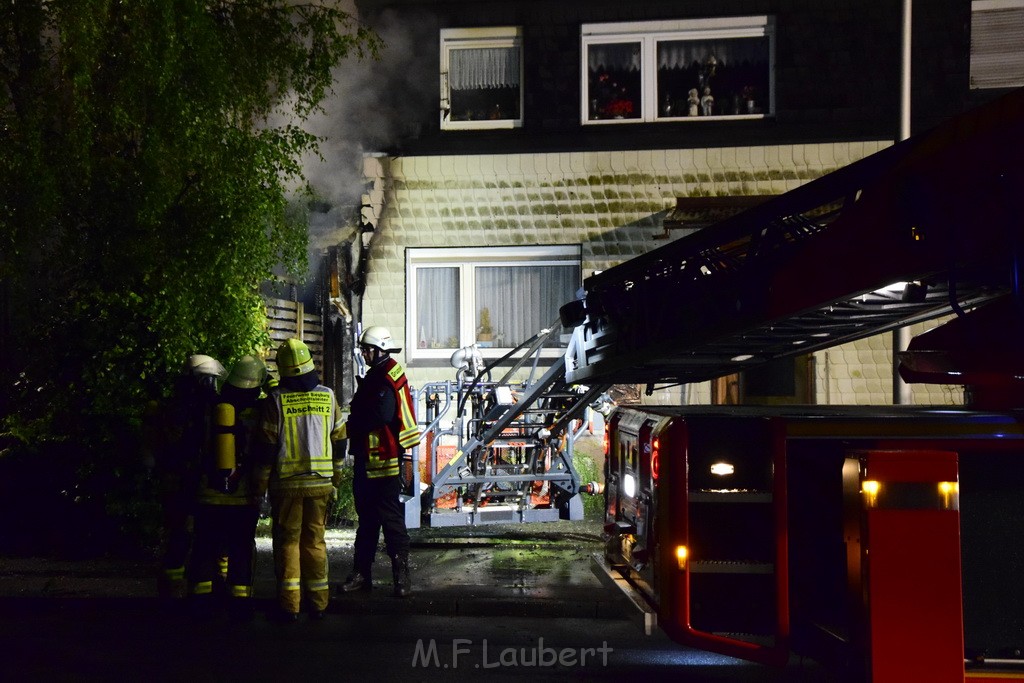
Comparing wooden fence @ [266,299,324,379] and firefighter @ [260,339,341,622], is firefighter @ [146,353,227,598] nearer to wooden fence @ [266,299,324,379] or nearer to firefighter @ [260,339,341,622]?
firefighter @ [260,339,341,622]

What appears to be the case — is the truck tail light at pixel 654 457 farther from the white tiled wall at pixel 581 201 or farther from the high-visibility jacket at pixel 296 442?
the white tiled wall at pixel 581 201

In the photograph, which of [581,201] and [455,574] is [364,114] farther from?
[455,574]

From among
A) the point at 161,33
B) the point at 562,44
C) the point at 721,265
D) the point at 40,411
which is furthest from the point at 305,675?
the point at 562,44

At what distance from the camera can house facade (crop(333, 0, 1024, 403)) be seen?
42.0 ft

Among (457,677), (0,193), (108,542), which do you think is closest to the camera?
(457,677)

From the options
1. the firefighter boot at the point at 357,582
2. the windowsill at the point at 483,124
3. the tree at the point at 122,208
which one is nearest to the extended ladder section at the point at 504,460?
the firefighter boot at the point at 357,582

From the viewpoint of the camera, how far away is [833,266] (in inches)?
165

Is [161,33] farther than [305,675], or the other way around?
[161,33]

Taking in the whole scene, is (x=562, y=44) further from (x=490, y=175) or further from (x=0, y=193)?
(x=0, y=193)

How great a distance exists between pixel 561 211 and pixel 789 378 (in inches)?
148

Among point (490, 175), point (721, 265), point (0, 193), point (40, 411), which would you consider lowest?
point (40, 411)

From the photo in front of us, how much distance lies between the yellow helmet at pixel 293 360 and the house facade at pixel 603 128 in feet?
20.1

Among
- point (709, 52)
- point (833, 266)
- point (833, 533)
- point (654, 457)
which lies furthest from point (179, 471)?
point (709, 52)

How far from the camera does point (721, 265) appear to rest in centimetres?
520
